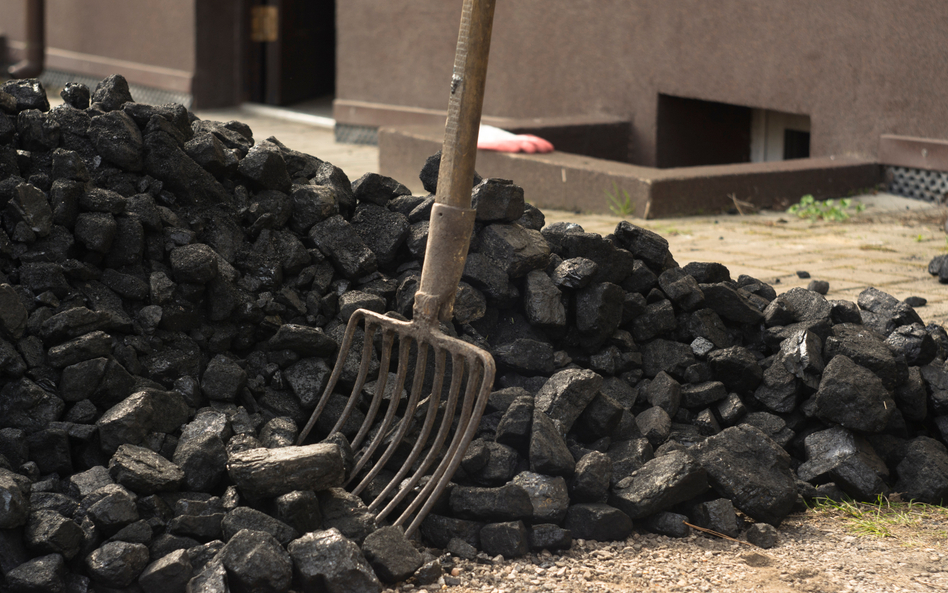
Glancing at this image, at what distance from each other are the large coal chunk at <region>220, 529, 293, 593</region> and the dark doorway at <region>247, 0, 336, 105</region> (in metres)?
10.5

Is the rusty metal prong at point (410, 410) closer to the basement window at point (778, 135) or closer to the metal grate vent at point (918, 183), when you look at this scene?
the metal grate vent at point (918, 183)

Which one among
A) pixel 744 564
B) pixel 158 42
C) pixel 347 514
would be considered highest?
pixel 158 42

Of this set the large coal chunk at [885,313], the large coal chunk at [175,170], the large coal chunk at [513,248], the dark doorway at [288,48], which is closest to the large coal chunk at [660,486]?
the large coal chunk at [513,248]

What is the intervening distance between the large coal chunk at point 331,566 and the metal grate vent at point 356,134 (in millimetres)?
8137

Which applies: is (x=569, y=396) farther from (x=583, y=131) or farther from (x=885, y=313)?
(x=583, y=131)

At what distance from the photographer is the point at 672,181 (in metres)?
6.29

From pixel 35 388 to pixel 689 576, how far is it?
1861mm

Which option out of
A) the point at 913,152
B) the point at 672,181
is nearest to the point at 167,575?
the point at 672,181

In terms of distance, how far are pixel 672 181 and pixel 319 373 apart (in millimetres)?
3860

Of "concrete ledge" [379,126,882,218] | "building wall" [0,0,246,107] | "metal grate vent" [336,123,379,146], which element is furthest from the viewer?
"building wall" [0,0,246,107]

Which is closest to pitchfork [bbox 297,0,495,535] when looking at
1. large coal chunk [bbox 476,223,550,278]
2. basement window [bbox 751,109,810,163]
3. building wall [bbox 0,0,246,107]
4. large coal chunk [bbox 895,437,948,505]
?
large coal chunk [bbox 476,223,550,278]

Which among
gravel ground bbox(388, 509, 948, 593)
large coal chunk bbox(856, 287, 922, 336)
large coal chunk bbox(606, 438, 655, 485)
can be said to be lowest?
gravel ground bbox(388, 509, 948, 593)

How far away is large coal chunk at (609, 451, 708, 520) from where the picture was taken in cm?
267

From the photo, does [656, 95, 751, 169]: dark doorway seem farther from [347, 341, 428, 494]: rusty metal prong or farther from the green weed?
[347, 341, 428, 494]: rusty metal prong
